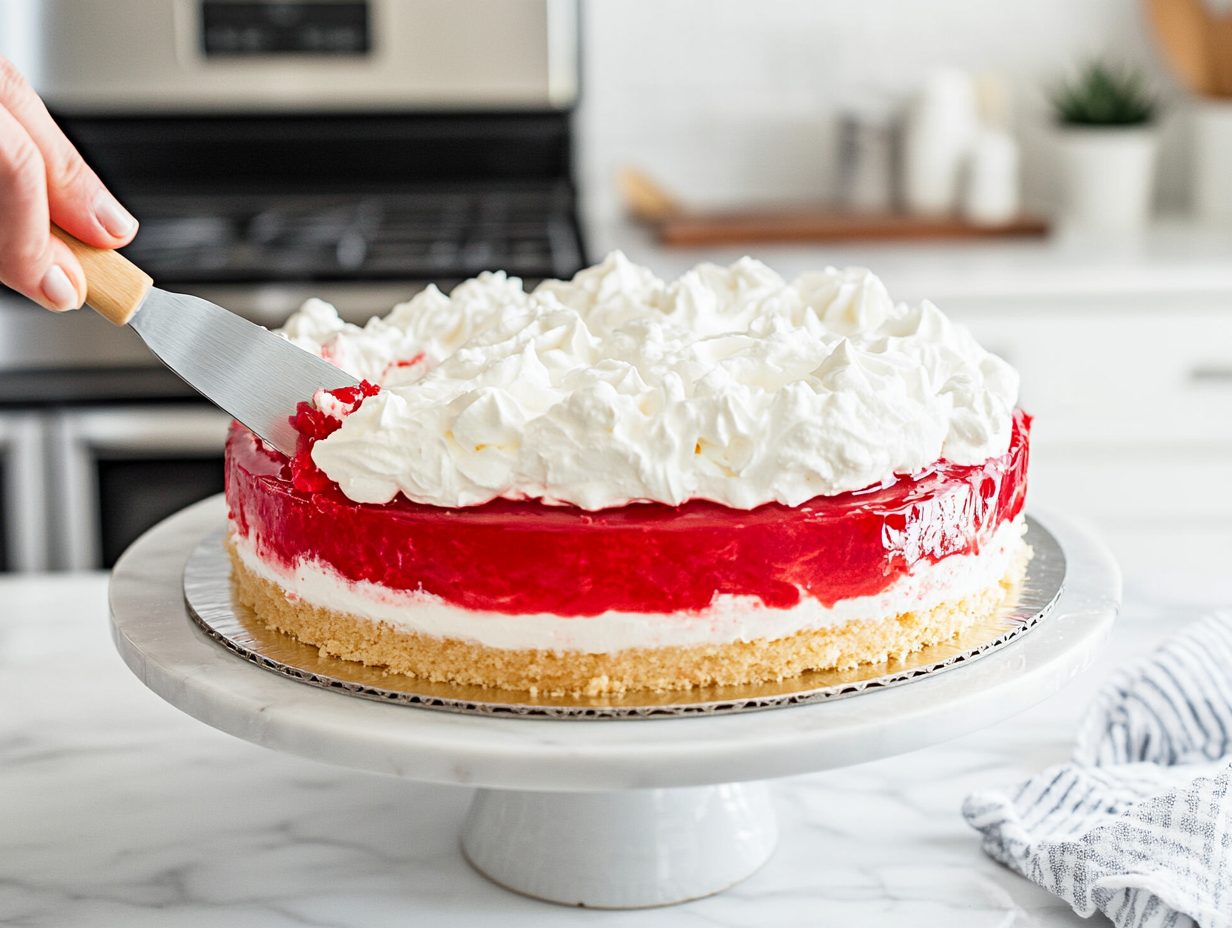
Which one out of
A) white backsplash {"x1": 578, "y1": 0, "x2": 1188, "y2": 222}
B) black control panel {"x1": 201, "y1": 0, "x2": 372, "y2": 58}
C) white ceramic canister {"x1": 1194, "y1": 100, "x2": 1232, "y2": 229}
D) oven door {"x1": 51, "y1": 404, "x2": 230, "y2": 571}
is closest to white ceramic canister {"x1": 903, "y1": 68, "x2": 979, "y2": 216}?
white backsplash {"x1": 578, "y1": 0, "x2": 1188, "y2": 222}

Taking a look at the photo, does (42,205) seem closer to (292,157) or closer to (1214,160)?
(292,157)

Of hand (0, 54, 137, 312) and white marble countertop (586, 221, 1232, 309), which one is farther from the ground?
hand (0, 54, 137, 312)

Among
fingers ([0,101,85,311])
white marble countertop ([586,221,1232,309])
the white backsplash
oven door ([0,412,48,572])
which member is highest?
the white backsplash

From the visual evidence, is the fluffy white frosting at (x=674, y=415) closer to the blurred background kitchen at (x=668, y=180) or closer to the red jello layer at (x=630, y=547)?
the red jello layer at (x=630, y=547)

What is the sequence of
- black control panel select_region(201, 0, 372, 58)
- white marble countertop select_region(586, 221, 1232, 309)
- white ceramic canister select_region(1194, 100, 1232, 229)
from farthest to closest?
white ceramic canister select_region(1194, 100, 1232, 229), black control panel select_region(201, 0, 372, 58), white marble countertop select_region(586, 221, 1232, 309)

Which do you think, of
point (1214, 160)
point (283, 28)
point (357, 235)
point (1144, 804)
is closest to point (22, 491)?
point (357, 235)

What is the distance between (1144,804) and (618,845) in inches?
14.8

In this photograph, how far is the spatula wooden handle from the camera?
3.24 ft

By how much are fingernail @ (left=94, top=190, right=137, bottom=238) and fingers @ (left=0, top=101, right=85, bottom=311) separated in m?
0.03

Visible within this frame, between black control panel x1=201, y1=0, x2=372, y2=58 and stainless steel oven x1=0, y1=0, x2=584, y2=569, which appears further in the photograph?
black control panel x1=201, y1=0, x2=372, y2=58

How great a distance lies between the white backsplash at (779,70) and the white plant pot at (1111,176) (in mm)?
225

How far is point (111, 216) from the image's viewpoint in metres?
0.97

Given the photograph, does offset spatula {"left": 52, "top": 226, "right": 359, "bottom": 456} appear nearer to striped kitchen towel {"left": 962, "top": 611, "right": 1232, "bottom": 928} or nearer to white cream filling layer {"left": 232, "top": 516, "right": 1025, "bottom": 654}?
white cream filling layer {"left": 232, "top": 516, "right": 1025, "bottom": 654}

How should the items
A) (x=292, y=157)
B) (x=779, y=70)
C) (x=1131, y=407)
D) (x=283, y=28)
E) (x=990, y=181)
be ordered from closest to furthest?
1. (x=1131, y=407)
2. (x=283, y=28)
3. (x=292, y=157)
4. (x=990, y=181)
5. (x=779, y=70)
